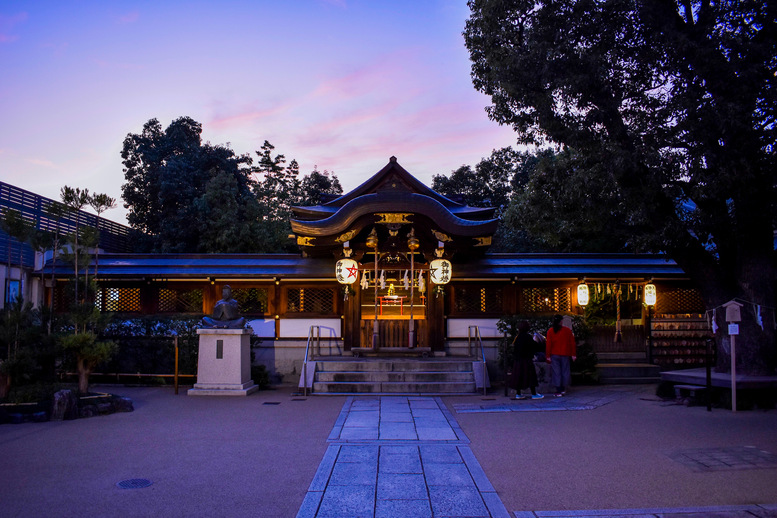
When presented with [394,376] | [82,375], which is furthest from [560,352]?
[82,375]

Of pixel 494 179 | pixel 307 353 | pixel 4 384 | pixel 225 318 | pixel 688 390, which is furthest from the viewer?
pixel 494 179

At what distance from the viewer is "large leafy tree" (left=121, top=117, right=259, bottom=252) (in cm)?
2403

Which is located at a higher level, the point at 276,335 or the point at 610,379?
the point at 276,335

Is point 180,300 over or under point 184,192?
under

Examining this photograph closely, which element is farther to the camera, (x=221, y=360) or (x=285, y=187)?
(x=285, y=187)

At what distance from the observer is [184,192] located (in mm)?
25781

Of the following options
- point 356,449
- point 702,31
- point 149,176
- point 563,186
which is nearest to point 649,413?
point 563,186

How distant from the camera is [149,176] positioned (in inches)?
1071

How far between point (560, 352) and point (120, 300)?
12.6 metres

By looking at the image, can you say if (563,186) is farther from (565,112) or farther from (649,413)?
(649,413)

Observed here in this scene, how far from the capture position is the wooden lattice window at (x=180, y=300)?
1619cm

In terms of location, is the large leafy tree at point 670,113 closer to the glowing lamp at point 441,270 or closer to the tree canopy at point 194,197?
the glowing lamp at point 441,270

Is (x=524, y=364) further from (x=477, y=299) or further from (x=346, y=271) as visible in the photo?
(x=346, y=271)

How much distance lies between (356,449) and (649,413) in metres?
5.84
